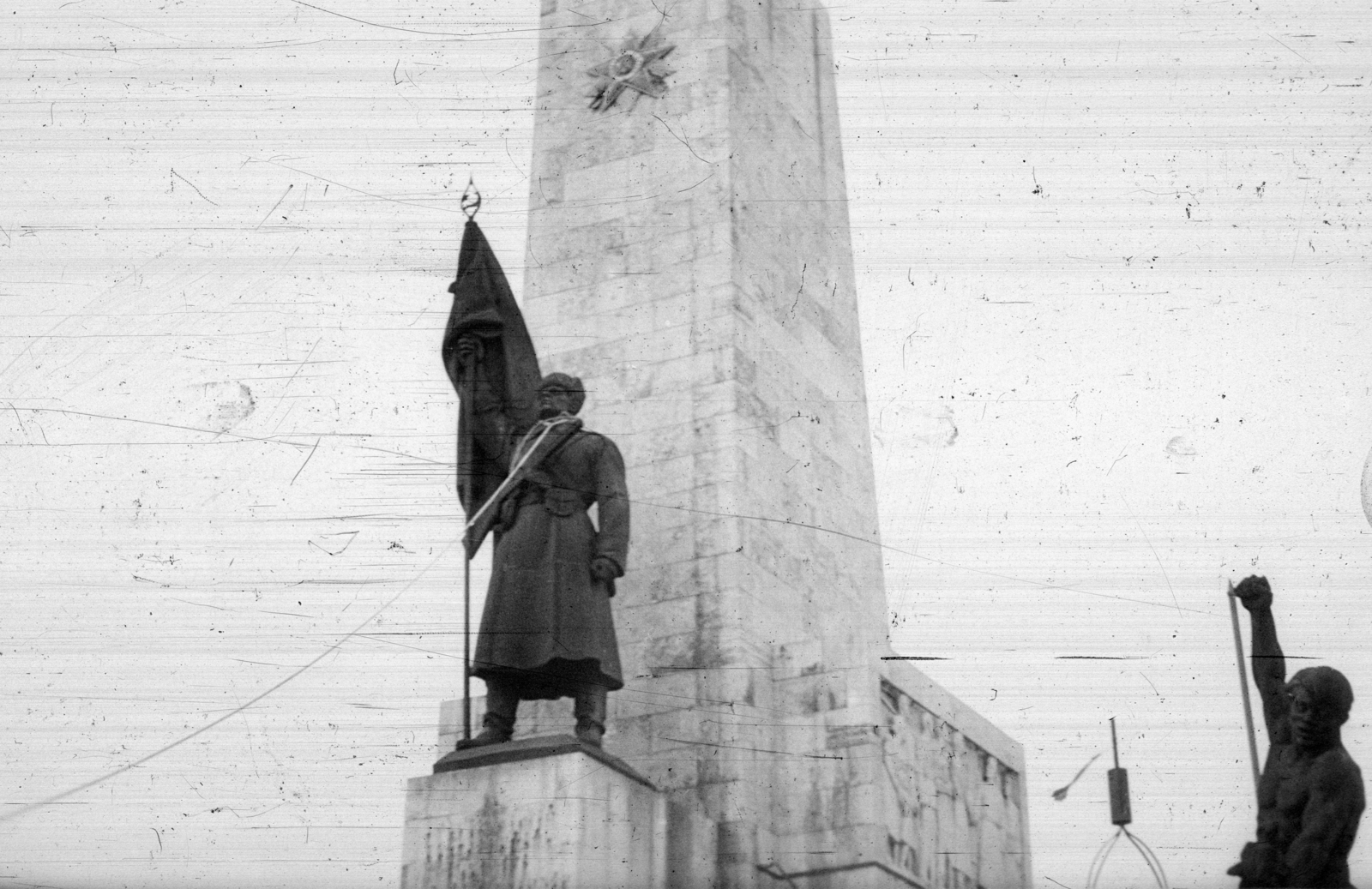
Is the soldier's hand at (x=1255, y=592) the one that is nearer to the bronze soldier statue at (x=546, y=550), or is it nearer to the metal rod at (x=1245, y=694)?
the metal rod at (x=1245, y=694)

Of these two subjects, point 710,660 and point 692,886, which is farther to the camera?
point 710,660

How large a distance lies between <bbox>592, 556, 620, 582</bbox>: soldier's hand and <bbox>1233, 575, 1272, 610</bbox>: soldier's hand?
2.90 m

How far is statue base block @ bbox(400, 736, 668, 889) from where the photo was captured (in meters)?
10.5

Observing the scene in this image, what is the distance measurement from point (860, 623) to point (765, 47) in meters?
3.59

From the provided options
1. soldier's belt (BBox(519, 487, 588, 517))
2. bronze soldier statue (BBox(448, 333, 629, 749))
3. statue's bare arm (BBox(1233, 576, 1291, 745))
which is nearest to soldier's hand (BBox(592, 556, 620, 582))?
bronze soldier statue (BBox(448, 333, 629, 749))

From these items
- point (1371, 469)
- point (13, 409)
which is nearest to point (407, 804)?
point (13, 409)

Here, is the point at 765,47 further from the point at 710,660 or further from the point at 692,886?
the point at 692,886

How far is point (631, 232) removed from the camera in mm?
13789

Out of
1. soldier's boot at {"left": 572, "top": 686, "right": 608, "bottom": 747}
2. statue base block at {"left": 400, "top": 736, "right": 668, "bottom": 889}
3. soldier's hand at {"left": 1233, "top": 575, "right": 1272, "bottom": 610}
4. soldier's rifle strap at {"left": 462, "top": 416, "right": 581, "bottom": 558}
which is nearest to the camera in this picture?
soldier's hand at {"left": 1233, "top": 575, "right": 1272, "bottom": 610}

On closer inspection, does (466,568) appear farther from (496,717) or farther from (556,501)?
(496,717)

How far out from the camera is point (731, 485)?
12734mm

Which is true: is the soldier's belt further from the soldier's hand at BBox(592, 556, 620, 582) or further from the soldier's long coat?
the soldier's hand at BBox(592, 556, 620, 582)

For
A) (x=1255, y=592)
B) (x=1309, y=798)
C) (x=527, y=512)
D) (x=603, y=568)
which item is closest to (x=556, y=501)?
(x=527, y=512)

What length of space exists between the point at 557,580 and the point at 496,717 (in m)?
0.69
